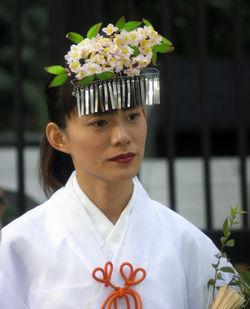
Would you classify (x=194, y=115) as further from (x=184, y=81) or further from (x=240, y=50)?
(x=240, y=50)

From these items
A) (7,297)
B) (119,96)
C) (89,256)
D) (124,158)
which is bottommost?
(7,297)

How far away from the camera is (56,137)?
2.86 m

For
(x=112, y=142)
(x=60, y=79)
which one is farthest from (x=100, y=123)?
(x=60, y=79)

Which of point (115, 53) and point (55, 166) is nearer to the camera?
point (115, 53)

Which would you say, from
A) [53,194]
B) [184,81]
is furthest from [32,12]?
[53,194]

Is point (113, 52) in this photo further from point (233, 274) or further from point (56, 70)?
point (233, 274)

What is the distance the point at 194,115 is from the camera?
8.52 meters

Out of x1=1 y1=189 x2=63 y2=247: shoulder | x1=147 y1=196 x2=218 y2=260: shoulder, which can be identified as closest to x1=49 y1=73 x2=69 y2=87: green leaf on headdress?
x1=1 y1=189 x2=63 y2=247: shoulder

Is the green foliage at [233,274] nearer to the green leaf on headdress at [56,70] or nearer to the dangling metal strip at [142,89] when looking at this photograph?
the dangling metal strip at [142,89]

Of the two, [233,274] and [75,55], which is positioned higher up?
[75,55]

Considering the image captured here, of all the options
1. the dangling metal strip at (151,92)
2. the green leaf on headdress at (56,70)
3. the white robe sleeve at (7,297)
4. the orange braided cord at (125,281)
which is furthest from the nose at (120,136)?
the white robe sleeve at (7,297)

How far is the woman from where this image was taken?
266cm

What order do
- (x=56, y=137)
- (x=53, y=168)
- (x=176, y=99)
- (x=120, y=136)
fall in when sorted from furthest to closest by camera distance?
(x=176, y=99) → (x=53, y=168) → (x=56, y=137) → (x=120, y=136)

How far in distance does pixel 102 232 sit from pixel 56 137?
0.30 m
